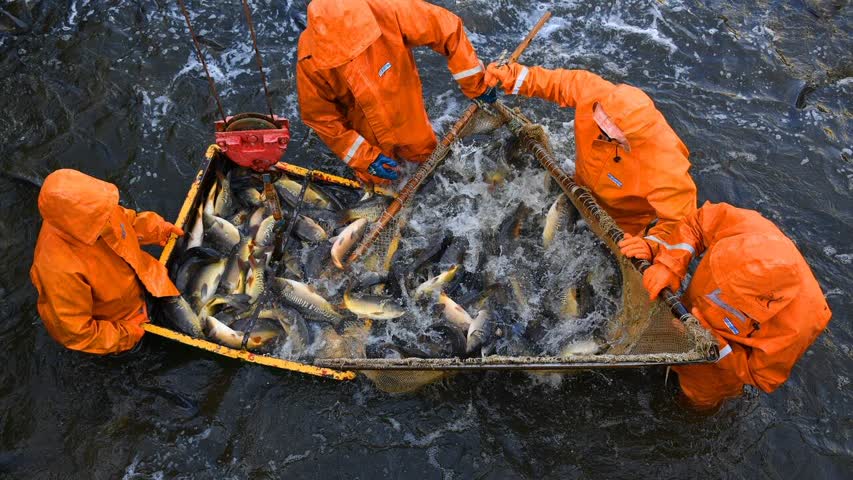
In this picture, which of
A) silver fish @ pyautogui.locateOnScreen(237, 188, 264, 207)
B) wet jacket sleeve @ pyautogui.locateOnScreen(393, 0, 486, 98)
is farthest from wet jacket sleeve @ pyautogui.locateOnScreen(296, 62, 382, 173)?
silver fish @ pyautogui.locateOnScreen(237, 188, 264, 207)

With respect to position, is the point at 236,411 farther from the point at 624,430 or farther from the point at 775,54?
the point at 775,54

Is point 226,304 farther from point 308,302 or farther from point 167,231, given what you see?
point 167,231

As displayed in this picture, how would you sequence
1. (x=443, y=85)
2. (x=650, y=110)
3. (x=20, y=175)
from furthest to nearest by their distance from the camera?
(x=443, y=85) < (x=20, y=175) < (x=650, y=110)

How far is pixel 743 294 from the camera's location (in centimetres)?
393

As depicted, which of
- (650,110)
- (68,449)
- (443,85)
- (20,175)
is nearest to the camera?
(650,110)

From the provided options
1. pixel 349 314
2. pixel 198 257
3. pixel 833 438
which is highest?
pixel 198 257

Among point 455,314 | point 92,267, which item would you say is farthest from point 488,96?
point 92,267

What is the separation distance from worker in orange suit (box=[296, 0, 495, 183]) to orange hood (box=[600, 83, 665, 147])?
1.33m

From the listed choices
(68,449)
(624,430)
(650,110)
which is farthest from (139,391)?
(650,110)

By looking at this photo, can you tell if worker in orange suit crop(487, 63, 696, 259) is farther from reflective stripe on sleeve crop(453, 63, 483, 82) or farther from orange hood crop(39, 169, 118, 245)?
orange hood crop(39, 169, 118, 245)

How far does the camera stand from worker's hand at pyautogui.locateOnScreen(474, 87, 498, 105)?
18.2 feet

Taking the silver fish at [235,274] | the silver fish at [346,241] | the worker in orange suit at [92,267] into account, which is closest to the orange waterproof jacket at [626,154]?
the silver fish at [346,241]

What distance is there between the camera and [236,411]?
527 centimetres

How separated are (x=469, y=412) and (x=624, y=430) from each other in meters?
1.39
